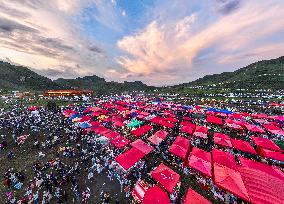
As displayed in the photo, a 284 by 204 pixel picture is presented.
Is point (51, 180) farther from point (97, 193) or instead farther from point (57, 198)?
point (97, 193)

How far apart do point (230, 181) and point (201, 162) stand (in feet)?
13.3

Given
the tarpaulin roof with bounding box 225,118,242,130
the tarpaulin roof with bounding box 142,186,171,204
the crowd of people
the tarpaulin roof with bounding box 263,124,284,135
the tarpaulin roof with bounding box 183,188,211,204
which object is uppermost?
the tarpaulin roof with bounding box 225,118,242,130

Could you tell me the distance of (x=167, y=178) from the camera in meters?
18.7

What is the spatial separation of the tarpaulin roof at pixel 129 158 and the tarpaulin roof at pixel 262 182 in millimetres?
11733

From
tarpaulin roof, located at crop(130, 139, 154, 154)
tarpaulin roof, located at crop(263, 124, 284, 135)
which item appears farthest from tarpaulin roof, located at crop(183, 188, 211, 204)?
tarpaulin roof, located at crop(263, 124, 284, 135)

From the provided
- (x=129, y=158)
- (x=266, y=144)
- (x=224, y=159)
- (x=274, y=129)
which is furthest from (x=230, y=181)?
(x=274, y=129)

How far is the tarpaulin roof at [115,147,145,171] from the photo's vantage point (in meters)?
21.9

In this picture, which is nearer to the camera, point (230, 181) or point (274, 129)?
point (230, 181)

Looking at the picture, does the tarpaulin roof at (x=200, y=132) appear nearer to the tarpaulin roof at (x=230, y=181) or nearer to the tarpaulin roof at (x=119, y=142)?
the tarpaulin roof at (x=230, y=181)

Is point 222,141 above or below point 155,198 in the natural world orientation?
above

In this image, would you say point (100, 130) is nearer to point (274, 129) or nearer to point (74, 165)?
point (74, 165)

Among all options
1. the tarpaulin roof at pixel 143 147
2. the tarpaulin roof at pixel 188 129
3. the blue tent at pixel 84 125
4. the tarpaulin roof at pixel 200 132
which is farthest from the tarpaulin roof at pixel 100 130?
the tarpaulin roof at pixel 200 132

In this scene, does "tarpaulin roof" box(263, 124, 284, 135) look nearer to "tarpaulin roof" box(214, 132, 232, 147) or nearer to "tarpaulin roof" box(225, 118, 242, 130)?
"tarpaulin roof" box(225, 118, 242, 130)

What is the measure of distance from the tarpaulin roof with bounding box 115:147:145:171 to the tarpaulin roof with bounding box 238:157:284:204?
38.5ft
